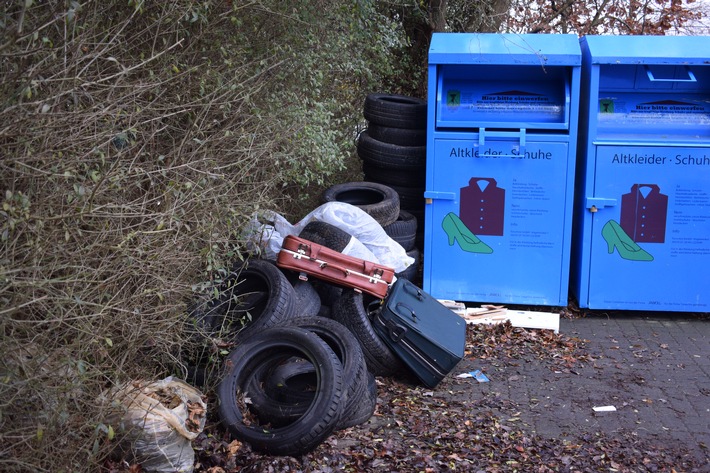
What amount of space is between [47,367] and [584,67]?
16.7ft

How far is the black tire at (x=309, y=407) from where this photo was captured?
13.3 ft

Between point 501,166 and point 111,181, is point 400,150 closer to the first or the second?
point 501,166

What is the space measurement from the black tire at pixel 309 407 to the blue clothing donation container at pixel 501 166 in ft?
8.00

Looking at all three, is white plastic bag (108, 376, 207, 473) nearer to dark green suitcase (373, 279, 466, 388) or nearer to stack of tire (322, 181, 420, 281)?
dark green suitcase (373, 279, 466, 388)

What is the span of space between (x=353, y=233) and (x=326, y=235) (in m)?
0.35

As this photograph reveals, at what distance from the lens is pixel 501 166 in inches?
255

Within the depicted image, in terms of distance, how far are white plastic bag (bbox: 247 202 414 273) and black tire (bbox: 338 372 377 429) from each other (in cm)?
120

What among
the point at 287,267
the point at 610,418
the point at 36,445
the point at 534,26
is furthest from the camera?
the point at 534,26

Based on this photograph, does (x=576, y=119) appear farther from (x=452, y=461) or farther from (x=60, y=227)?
(x=60, y=227)

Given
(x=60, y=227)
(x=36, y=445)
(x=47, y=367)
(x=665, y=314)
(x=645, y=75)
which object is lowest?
(x=665, y=314)

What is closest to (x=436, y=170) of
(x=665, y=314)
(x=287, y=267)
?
(x=287, y=267)

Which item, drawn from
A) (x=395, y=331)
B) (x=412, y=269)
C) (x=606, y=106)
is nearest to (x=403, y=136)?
(x=412, y=269)

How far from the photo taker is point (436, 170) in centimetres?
655

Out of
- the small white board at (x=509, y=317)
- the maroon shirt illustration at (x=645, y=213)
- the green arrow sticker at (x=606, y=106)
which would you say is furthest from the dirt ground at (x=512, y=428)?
the green arrow sticker at (x=606, y=106)
